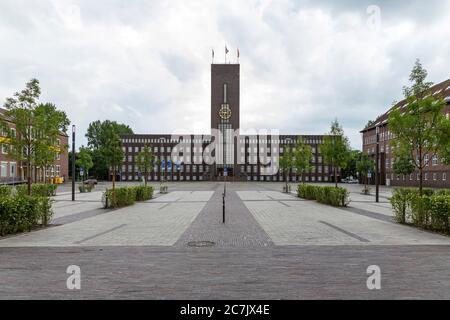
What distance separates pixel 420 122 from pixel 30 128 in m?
15.6

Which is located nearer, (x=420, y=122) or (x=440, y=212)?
(x=440, y=212)

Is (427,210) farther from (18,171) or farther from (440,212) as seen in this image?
(18,171)

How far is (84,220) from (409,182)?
66925 millimetres

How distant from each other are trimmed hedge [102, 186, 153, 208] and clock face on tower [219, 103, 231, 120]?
82684 mm

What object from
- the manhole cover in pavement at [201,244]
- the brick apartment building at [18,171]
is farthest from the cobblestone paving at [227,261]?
the brick apartment building at [18,171]

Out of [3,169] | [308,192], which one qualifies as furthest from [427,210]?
[3,169]

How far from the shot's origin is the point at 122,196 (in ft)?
77.8

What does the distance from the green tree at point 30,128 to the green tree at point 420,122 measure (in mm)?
14126

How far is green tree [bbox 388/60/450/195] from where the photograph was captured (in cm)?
1570

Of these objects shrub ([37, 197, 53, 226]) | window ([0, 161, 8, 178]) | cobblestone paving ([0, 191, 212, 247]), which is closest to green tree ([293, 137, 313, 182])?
cobblestone paving ([0, 191, 212, 247])

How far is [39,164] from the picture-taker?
15.3 m

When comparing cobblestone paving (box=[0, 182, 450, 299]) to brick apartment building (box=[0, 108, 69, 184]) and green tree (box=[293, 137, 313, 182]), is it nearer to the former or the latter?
brick apartment building (box=[0, 108, 69, 184])

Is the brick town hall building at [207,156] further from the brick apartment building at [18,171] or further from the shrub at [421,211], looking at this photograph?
the shrub at [421,211]
